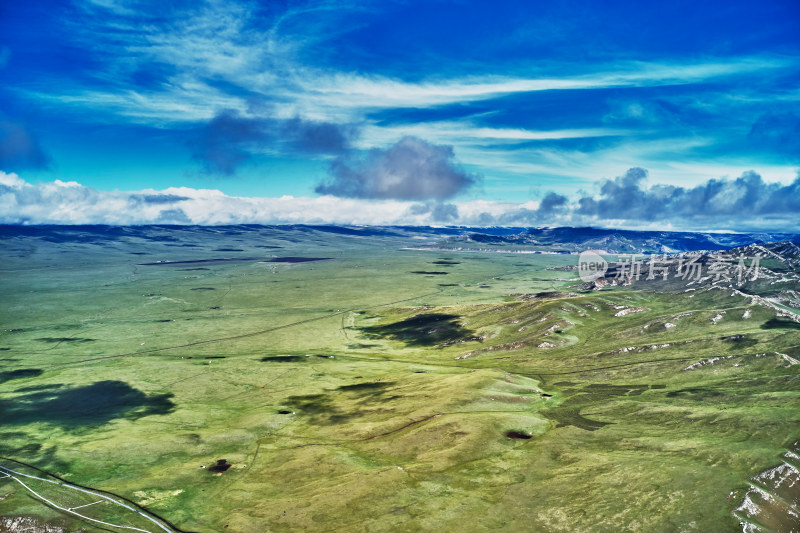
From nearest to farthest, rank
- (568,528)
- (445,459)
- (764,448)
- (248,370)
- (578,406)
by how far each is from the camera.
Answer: (568,528)
(764,448)
(445,459)
(578,406)
(248,370)

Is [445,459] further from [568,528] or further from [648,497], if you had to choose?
[648,497]

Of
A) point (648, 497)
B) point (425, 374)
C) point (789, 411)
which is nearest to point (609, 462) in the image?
point (648, 497)

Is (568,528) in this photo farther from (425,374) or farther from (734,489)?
(425,374)

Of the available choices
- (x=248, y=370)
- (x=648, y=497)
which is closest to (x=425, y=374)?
(x=248, y=370)

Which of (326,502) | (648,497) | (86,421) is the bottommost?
(86,421)

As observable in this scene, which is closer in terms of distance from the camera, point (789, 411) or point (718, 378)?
point (789, 411)

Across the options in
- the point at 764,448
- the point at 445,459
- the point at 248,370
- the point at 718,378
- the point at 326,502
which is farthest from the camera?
the point at 248,370

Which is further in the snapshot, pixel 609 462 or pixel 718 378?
pixel 718 378

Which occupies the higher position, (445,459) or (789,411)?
(789,411)

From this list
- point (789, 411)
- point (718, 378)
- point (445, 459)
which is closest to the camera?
point (445, 459)
